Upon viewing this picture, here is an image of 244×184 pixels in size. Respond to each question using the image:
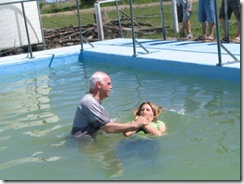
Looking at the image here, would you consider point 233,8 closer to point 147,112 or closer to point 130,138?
point 147,112

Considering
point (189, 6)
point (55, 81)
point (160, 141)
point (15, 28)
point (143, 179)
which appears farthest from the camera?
point (15, 28)

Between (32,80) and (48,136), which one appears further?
(32,80)

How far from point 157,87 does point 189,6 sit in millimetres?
4510

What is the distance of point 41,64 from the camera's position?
552 inches

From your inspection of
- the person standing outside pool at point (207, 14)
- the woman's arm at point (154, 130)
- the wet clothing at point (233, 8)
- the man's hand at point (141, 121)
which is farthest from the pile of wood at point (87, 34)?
the man's hand at point (141, 121)

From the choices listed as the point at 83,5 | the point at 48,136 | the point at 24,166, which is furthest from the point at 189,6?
the point at 83,5

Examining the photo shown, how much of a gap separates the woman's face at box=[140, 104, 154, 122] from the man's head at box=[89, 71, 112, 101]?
668 mm

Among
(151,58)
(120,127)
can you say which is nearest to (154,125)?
(120,127)

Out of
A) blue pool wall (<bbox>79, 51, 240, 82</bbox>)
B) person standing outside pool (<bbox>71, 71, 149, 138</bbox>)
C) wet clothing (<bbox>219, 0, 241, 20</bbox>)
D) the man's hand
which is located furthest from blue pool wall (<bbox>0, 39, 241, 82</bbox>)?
person standing outside pool (<bbox>71, 71, 149, 138</bbox>)

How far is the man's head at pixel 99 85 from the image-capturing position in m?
6.07

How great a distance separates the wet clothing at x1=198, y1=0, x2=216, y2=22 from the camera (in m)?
12.5

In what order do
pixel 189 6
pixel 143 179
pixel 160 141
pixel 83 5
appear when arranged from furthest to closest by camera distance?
pixel 83 5 < pixel 189 6 < pixel 160 141 < pixel 143 179

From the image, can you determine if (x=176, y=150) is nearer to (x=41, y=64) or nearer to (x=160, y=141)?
(x=160, y=141)

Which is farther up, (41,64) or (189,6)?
(189,6)
